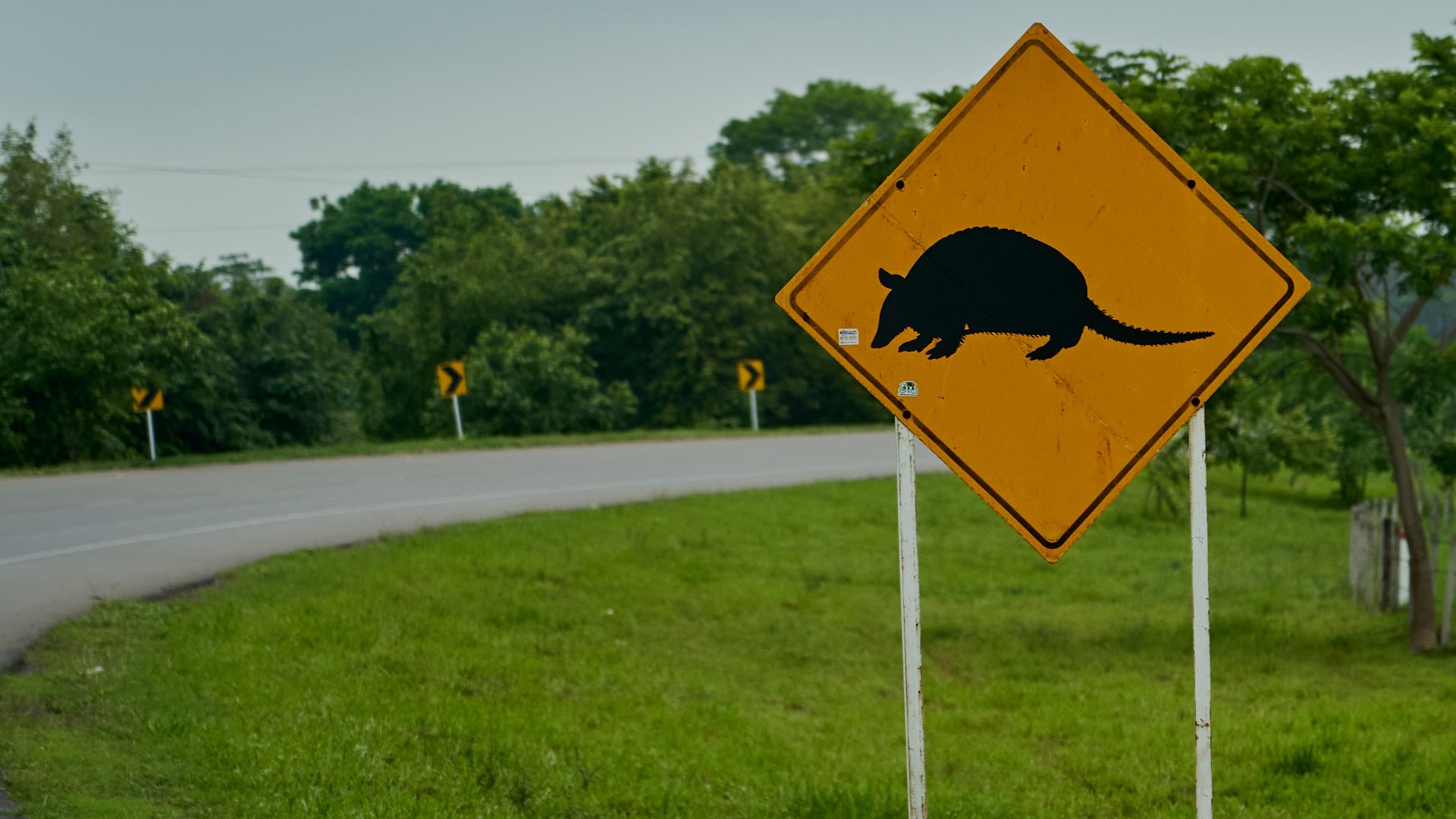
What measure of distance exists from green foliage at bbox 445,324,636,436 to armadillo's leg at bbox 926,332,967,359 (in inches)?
1250

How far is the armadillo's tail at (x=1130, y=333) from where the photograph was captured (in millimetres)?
3879

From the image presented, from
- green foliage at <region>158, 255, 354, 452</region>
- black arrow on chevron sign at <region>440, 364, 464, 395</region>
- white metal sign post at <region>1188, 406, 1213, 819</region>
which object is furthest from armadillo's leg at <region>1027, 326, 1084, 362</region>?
green foliage at <region>158, 255, 354, 452</region>

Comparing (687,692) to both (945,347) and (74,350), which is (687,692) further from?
(74,350)

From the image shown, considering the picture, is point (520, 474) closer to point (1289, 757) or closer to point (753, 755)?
point (753, 755)

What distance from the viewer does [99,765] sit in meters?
5.45

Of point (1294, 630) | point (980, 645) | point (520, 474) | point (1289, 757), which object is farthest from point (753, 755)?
point (520, 474)

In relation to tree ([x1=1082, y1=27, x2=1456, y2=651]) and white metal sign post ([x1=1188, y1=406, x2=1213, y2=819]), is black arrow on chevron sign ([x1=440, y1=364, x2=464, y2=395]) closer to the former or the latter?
tree ([x1=1082, y1=27, x2=1456, y2=651])

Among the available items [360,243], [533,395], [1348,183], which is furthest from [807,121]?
[1348,183]

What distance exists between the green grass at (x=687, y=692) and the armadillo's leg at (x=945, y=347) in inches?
84.2

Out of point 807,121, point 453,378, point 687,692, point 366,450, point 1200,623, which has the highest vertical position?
point 807,121

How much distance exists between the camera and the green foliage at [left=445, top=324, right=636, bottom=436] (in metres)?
35.5

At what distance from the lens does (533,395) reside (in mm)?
36094

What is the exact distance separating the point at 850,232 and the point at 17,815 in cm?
359

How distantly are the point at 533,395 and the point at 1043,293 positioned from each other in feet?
108
